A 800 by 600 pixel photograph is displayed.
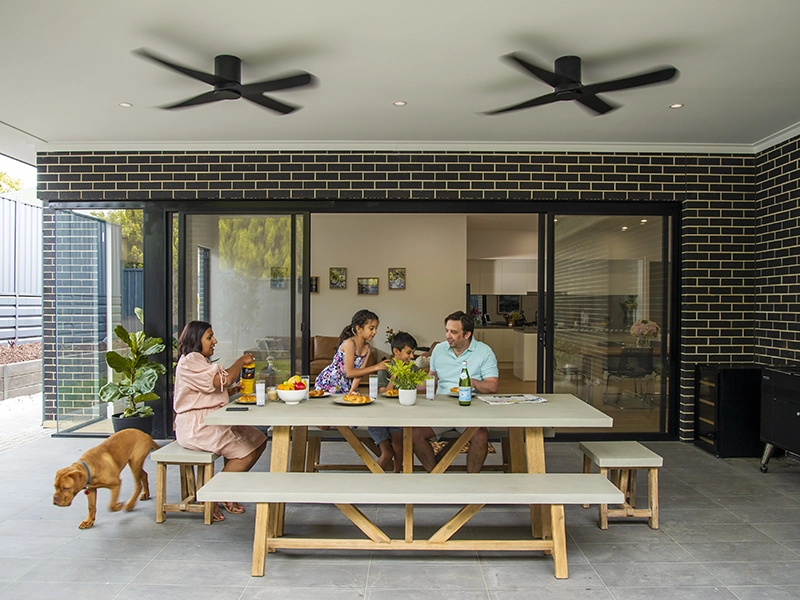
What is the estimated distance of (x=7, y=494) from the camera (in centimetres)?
Result: 386

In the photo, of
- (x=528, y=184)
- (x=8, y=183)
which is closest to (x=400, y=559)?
(x=528, y=184)

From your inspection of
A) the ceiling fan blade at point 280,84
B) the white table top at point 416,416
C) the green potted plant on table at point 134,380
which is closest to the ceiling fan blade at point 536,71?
the ceiling fan blade at point 280,84

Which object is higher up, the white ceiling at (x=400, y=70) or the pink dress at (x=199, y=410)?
the white ceiling at (x=400, y=70)

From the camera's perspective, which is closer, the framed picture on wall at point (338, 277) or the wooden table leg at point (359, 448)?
the wooden table leg at point (359, 448)

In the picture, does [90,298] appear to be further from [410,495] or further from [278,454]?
[410,495]

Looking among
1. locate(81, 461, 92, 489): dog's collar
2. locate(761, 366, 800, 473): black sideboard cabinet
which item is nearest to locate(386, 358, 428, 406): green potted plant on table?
locate(81, 461, 92, 489): dog's collar

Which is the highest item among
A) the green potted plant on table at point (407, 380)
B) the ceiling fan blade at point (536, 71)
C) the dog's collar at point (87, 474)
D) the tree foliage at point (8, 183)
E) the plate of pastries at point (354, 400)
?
the tree foliage at point (8, 183)

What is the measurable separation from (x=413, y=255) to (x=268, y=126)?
4.37 metres

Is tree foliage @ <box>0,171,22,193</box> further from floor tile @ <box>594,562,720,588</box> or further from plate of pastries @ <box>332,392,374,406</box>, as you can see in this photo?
floor tile @ <box>594,562,720,588</box>

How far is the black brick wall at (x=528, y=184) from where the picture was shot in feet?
17.4

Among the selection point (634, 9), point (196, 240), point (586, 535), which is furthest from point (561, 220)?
point (196, 240)

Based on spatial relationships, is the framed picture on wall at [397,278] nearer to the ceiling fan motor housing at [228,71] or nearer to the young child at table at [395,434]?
the young child at table at [395,434]

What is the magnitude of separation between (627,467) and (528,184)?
286 centimetres

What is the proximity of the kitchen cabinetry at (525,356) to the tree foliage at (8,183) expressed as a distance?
12439 mm
